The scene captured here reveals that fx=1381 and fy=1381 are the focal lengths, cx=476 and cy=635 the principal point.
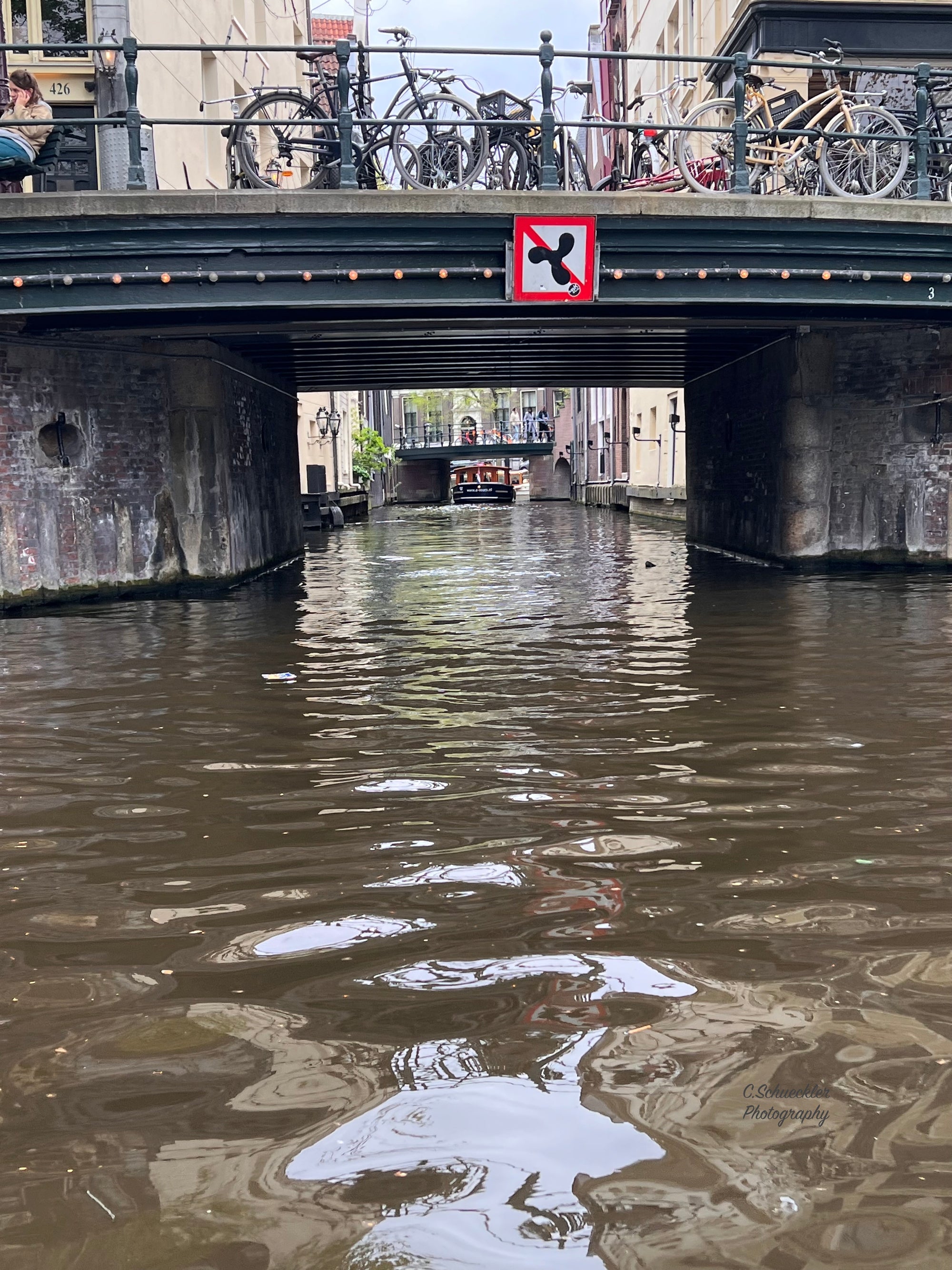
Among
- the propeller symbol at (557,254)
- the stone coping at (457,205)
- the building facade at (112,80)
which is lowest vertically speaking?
the propeller symbol at (557,254)

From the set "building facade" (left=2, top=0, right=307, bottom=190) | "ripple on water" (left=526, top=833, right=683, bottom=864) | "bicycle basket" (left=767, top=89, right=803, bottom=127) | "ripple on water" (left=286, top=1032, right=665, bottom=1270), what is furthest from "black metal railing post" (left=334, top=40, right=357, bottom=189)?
"ripple on water" (left=286, top=1032, right=665, bottom=1270)

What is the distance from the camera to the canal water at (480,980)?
2.50 m

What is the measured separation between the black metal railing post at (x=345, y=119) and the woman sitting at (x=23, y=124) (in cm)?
271

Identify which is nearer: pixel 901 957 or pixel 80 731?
pixel 901 957

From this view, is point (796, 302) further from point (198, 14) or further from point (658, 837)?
point (198, 14)

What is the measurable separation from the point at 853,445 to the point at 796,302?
4210 millimetres

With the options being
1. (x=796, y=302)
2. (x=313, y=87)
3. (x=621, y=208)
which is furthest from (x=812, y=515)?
(x=313, y=87)

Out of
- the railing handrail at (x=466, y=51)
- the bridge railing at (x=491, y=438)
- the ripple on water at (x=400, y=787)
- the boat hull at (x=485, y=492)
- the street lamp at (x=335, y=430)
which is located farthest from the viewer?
the bridge railing at (x=491, y=438)

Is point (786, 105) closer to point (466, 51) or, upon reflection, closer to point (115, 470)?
Result: point (466, 51)

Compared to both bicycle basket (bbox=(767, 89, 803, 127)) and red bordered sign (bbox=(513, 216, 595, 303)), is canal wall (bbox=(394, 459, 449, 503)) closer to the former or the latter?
bicycle basket (bbox=(767, 89, 803, 127))

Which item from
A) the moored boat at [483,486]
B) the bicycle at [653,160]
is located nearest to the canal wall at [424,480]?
the moored boat at [483,486]

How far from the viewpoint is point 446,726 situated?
7469 mm

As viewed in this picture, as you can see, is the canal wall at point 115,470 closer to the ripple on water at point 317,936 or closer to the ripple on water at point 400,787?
the ripple on water at point 400,787

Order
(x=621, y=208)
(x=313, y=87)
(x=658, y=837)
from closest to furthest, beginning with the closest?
1. (x=658, y=837)
2. (x=621, y=208)
3. (x=313, y=87)
